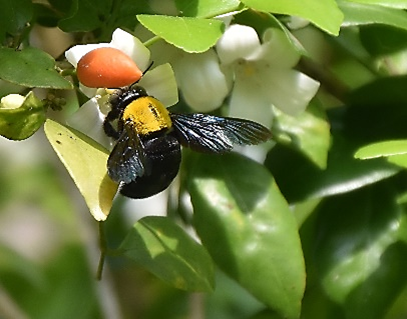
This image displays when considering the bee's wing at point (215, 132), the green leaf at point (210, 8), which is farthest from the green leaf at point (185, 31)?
the bee's wing at point (215, 132)

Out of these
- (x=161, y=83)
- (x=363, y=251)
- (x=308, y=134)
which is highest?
(x=161, y=83)

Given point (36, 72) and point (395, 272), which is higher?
point (36, 72)

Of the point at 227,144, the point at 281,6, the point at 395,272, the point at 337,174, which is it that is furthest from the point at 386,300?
the point at 281,6

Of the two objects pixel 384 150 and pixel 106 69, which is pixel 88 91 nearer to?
pixel 106 69

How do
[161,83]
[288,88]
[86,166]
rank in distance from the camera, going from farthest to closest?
[288,88] → [161,83] → [86,166]

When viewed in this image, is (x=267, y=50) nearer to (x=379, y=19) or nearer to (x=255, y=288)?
(x=379, y=19)

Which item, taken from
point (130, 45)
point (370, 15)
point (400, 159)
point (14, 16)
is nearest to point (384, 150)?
point (400, 159)

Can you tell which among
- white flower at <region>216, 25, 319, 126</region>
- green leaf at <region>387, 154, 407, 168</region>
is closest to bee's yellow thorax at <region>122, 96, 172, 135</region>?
white flower at <region>216, 25, 319, 126</region>
